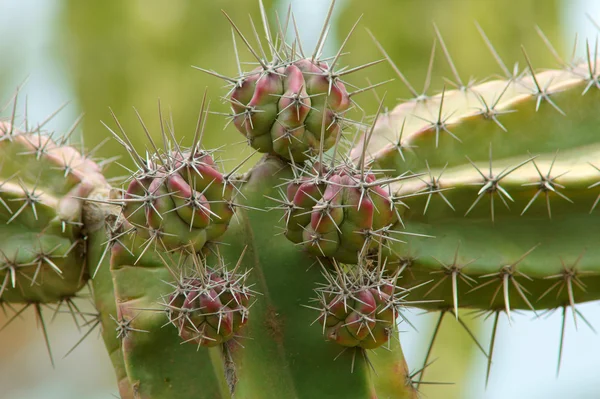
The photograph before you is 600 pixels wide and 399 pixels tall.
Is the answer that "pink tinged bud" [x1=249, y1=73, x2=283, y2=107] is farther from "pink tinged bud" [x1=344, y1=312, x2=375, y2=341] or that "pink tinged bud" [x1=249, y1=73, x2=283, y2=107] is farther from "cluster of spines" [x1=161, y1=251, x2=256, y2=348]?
"pink tinged bud" [x1=344, y1=312, x2=375, y2=341]

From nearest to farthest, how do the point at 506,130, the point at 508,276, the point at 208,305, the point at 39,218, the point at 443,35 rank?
the point at 208,305
the point at 508,276
the point at 506,130
the point at 39,218
the point at 443,35

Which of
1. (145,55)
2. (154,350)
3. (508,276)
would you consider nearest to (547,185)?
(508,276)

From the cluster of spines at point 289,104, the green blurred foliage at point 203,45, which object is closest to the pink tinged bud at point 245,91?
the cluster of spines at point 289,104

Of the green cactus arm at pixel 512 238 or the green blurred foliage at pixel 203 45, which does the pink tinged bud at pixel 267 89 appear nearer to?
the green cactus arm at pixel 512 238

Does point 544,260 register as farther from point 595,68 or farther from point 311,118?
point 311,118

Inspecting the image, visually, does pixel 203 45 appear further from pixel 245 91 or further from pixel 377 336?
pixel 377 336

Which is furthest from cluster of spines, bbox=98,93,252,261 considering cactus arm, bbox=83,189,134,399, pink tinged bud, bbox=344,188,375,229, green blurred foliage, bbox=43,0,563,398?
green blurred foliage, bbox=43,0,563,398

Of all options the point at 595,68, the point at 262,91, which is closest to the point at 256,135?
the point at 262,91

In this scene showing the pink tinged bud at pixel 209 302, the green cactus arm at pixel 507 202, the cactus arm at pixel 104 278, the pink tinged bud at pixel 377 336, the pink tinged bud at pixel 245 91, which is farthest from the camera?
the cactus arm at pixel 104 278
